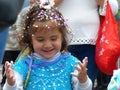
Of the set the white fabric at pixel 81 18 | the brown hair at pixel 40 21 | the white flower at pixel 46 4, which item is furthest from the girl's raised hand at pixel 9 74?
Result: the white fabric at pixel 81 18

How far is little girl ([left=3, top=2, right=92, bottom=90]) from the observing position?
2662 mm

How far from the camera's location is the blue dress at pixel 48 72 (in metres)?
2.66

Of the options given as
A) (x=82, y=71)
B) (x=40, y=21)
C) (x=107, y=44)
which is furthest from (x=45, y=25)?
(x=107, y=44)

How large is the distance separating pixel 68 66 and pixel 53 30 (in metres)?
0.30

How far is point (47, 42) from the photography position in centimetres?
267

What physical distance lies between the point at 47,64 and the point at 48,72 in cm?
7

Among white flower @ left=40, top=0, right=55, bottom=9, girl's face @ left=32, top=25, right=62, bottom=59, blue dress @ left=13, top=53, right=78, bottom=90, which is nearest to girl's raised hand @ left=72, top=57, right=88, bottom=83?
blue dress @ left=13, top=53, right=78, bottom=90

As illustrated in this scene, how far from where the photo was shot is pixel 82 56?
11.3ft

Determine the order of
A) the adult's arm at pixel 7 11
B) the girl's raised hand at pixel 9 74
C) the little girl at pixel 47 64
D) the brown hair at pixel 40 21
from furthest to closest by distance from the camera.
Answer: the brown hair at pixel 40 21
the little girl at pixel 47 64
the girl's raised hand at pixel 9 74
the adult's arm at pixel 7 11

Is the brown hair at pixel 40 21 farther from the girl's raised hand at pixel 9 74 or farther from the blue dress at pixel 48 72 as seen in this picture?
the girl's raised hand at pixel 9 74

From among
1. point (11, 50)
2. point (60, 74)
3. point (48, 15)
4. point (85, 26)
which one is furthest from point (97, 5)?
point (11, 50)

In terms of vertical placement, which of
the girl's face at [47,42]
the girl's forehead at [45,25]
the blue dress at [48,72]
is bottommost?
the blue dress at [48,72]

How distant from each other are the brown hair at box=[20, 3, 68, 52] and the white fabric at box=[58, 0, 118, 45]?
454 mm

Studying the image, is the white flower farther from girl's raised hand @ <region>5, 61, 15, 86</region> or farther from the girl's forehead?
girl's raised hand @ <region>5, 61, 15, 86</region>
